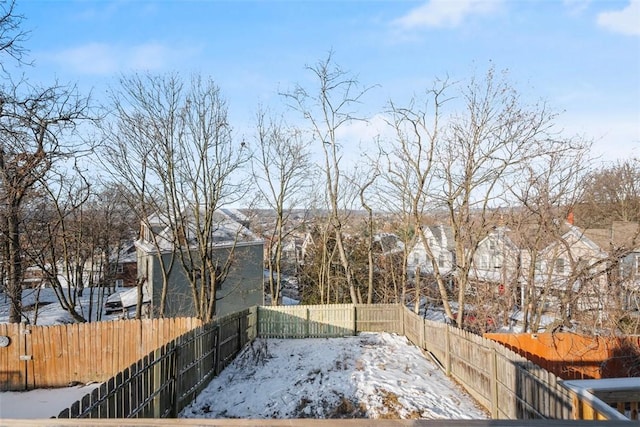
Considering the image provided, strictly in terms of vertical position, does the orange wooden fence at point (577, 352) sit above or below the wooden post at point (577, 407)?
below

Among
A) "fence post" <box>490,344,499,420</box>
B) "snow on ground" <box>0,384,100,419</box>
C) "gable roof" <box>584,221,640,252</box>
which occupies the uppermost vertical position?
"gable roof" <box>584,221,640,252</box>

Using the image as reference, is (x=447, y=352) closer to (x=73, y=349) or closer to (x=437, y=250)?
(x=73, y=349)

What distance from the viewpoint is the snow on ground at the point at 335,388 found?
728 centimetres

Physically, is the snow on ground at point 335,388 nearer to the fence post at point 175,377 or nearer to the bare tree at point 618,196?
the fence post at point 175,377

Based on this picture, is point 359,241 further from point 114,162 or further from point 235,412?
point 235,412

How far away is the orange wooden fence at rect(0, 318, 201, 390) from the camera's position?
34.1 feet

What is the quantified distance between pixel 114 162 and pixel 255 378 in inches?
426

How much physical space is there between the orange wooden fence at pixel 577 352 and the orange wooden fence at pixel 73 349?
303 inches

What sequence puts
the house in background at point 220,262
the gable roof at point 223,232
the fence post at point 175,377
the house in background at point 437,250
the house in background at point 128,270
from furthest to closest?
the house in background at point 128,270
the house in background at point 437,250
the gable roof at point 223,232
the house in background at point 220,262
the fence post at point 175,377

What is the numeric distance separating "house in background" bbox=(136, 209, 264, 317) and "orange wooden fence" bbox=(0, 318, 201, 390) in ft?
23.6

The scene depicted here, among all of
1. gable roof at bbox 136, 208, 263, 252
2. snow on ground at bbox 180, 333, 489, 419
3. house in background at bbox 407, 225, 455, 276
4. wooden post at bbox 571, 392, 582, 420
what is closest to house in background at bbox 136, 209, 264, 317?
gable roof at bbox 136, 208, 263, 252

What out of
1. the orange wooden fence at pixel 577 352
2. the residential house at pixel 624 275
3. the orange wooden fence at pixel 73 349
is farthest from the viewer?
the residential house at pixel 624 275

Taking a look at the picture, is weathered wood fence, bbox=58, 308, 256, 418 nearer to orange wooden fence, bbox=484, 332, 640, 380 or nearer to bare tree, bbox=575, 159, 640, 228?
orange wooden fence, bbox=484, 332, 640, 380

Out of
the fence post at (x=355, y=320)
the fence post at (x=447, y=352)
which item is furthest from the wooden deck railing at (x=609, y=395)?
the fence post at (x=355, y=320)
